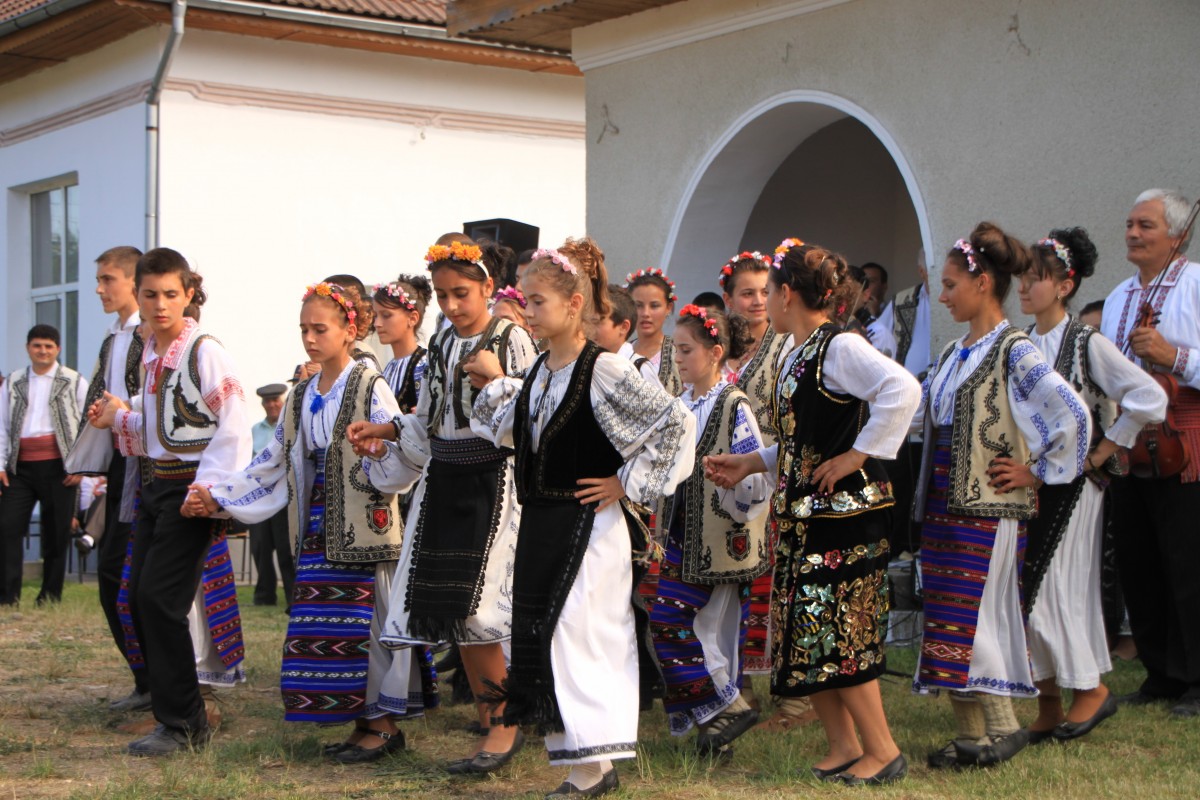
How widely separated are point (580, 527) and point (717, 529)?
1111mm

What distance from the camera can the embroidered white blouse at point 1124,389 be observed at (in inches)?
213

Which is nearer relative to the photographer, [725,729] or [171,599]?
[725,729]

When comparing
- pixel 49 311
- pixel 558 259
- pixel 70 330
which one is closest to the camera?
pixel 558 259

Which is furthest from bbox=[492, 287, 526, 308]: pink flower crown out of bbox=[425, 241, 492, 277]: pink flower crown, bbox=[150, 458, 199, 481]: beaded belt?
bbox=[150, 458, 199, 481]: beaded belt

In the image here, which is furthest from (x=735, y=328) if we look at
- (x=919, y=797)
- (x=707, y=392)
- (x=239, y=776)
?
(x=239, y=776)

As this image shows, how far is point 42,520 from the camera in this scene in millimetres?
11047

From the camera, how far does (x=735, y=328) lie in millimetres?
6121

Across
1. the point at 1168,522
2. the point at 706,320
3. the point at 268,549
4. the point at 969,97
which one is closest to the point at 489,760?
the point at 706,320

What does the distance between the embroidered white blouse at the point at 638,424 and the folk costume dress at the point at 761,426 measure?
108 cm

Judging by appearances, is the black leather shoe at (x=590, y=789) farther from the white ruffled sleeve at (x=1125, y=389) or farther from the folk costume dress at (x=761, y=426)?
the white ruffled sleeve at (x=1125, y=389)

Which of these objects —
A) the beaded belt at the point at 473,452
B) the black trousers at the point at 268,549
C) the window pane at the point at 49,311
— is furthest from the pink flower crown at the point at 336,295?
the window pane at the point at 49,311

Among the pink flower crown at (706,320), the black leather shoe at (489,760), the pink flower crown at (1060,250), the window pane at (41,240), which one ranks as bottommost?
the black leather shoe at (489,760)

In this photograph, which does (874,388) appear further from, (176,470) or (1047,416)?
(176,470)

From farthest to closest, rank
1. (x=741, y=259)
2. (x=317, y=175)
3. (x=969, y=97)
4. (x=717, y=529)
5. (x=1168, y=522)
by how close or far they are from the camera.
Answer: (x=317, y=175), (x=969, y=97), (x=741, y=259), (x=1168, y=522), (x=717, y=529)
